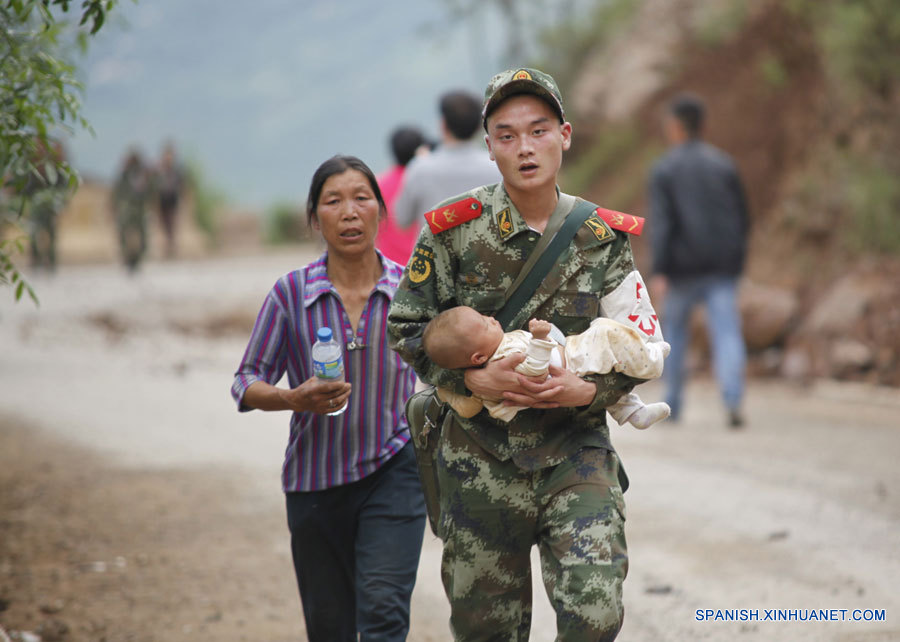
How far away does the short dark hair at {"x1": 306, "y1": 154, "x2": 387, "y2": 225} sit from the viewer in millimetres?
3789

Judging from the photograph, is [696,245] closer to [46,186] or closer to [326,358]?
[46,186]

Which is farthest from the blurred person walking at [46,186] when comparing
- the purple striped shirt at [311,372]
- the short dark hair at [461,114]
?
the short dark hair at [461,114]

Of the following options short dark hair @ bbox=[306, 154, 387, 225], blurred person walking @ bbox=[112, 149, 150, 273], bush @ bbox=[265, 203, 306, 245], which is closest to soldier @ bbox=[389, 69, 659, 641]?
short dark hair @ bbox=[306, 154, 387, 225]

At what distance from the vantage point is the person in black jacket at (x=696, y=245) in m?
9.01

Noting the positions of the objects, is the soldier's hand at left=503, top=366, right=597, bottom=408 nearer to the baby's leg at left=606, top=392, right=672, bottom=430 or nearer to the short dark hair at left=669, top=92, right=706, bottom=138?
the baby's leg at left=606, top=392, right=672, bottom=430

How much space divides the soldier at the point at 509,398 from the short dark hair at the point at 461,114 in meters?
2.96

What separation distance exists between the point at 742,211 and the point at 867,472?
2.71m

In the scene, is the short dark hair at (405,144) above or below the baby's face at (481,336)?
above

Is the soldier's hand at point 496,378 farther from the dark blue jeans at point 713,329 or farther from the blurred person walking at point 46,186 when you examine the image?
the dark blue jeans at point 713,329

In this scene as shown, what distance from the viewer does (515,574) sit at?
332cm

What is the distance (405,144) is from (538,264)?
3883mm

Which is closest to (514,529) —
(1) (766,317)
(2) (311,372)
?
(2) (311,372)

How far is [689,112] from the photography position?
9.21 m

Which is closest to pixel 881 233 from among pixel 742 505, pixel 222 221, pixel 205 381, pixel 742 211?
pixel 742 211
